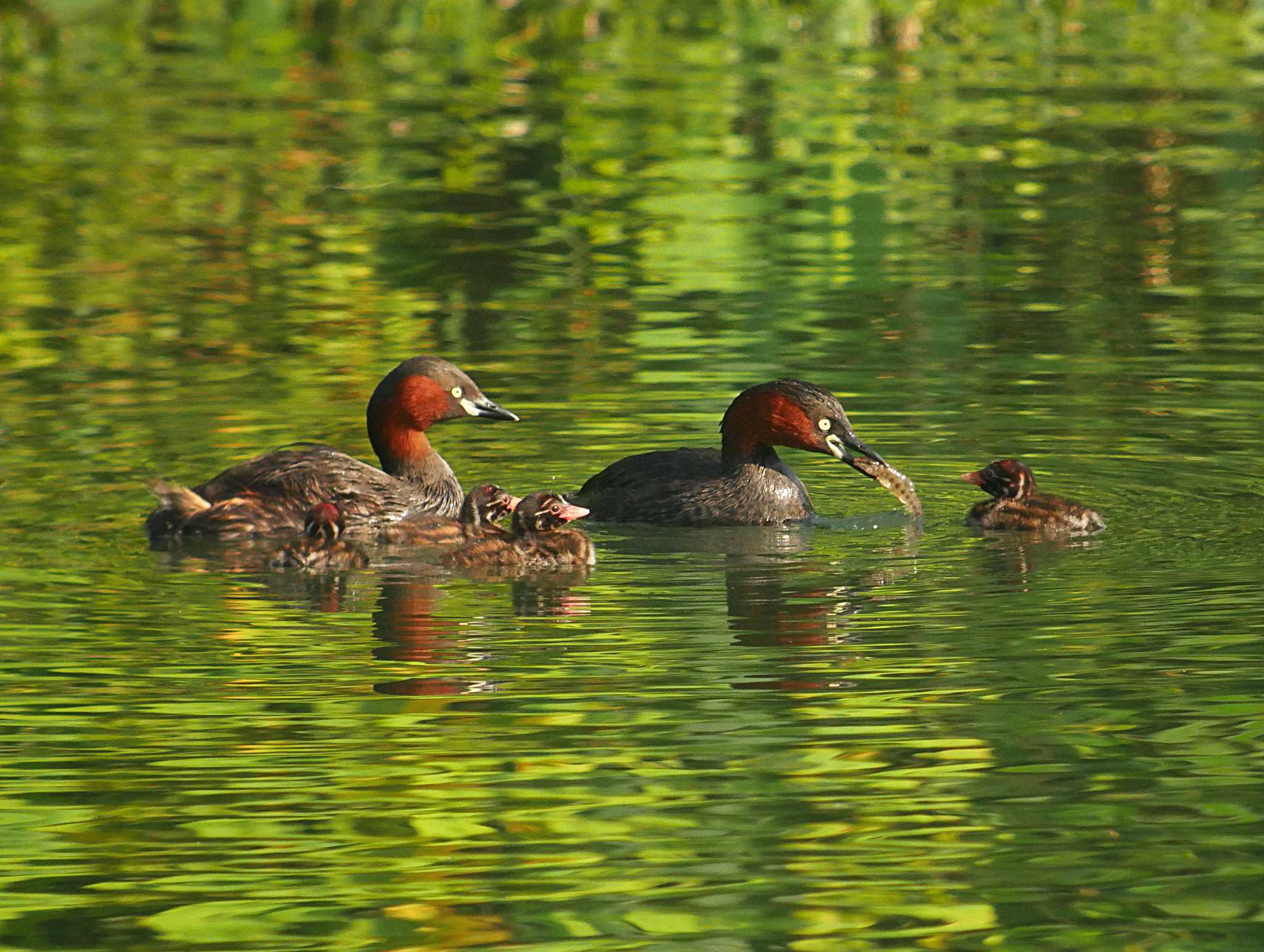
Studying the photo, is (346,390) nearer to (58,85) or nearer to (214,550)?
(214,550)

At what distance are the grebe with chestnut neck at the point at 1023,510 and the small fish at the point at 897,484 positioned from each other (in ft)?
0.82

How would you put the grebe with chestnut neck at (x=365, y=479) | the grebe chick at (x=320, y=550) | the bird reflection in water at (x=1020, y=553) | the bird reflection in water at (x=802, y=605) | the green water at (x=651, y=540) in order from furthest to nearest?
the grebe with chestnut neck at (x=365, y=479) < the grebe chick at (x=320, y=550) < the bird reflection in water at (x=1020, y=553) < the bird reflection in water at (x=802, y=605) < the green water at (x=651, y=540)

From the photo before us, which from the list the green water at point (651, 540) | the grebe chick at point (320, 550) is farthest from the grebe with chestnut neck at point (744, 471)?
the grebe chick at point (320, 550)

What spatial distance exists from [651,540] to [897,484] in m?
1.05

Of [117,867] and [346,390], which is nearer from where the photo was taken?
[117,867]

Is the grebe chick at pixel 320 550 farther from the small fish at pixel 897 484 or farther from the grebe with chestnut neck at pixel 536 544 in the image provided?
the small fish at pixel 897 484

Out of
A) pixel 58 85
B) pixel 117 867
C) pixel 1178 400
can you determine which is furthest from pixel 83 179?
pixel 117 867

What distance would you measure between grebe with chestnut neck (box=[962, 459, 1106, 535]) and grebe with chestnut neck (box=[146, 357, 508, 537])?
2253 mm

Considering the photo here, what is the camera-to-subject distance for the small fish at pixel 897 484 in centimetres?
1071

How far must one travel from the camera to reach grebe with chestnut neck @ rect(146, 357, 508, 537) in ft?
34.1

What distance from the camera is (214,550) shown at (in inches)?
402

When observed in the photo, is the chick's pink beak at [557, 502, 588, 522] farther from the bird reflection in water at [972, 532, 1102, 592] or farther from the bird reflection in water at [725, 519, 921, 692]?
the bird reflection in water at [972, 532, 1102, 592]

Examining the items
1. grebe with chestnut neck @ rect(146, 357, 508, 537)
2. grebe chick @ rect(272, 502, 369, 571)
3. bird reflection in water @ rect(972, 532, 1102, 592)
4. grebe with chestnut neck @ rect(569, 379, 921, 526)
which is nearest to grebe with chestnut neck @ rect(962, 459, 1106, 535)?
bird reflection in water @ rect(972, 532, 1102, 592)

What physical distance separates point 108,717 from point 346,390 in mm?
5962
